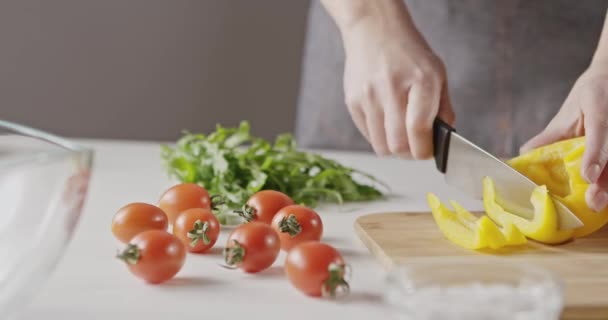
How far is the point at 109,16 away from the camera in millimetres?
3770

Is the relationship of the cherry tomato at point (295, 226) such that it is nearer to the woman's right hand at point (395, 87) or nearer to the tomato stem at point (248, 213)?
the tomato stem at point (248, 213)

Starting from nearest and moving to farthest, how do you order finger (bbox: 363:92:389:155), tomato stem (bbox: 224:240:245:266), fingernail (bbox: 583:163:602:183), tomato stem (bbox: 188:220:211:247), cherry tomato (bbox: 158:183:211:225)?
tomato stem (bbox: 224:240:245:266) < tomato stem (bbox: 188:220:211:247) < fingernail (bbox: 583:163:602:183) < cherry tomato (bbox: 158:183:211:225) < finger (bbox: 363:92:389:155)

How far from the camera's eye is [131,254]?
119 cm

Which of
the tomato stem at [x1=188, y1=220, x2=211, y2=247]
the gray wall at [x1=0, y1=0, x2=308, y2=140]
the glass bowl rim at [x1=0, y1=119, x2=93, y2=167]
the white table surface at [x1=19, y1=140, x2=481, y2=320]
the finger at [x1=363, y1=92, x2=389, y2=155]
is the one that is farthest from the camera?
the gray wall at [x1=0, y1=0, x2=308, y2=140]

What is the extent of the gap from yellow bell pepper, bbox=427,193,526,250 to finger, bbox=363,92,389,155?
23cm

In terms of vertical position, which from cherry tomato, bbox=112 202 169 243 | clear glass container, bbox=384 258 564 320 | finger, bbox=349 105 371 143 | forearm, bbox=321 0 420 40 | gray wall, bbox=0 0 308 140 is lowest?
gray wall, bbox=0 0 308 140

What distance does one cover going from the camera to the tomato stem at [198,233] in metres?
1.35

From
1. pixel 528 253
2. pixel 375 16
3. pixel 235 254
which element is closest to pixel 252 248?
pixel 235 254

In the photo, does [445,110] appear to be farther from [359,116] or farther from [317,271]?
[317,271]

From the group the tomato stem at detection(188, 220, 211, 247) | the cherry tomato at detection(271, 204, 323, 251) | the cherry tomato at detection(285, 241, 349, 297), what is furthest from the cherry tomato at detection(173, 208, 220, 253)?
the cherry tomato at detection(285, 241, 349, 297)

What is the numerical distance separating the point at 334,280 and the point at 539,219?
1.54ft

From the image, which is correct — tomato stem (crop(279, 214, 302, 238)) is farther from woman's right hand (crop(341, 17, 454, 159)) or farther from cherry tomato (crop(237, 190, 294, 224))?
woman's right hand (crop(341, 17, 454, 159))

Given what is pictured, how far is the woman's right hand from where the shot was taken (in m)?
1.63

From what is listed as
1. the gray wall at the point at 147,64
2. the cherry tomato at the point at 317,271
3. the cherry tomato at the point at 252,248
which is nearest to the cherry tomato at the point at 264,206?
the cherry tomato at the point at 252,248
